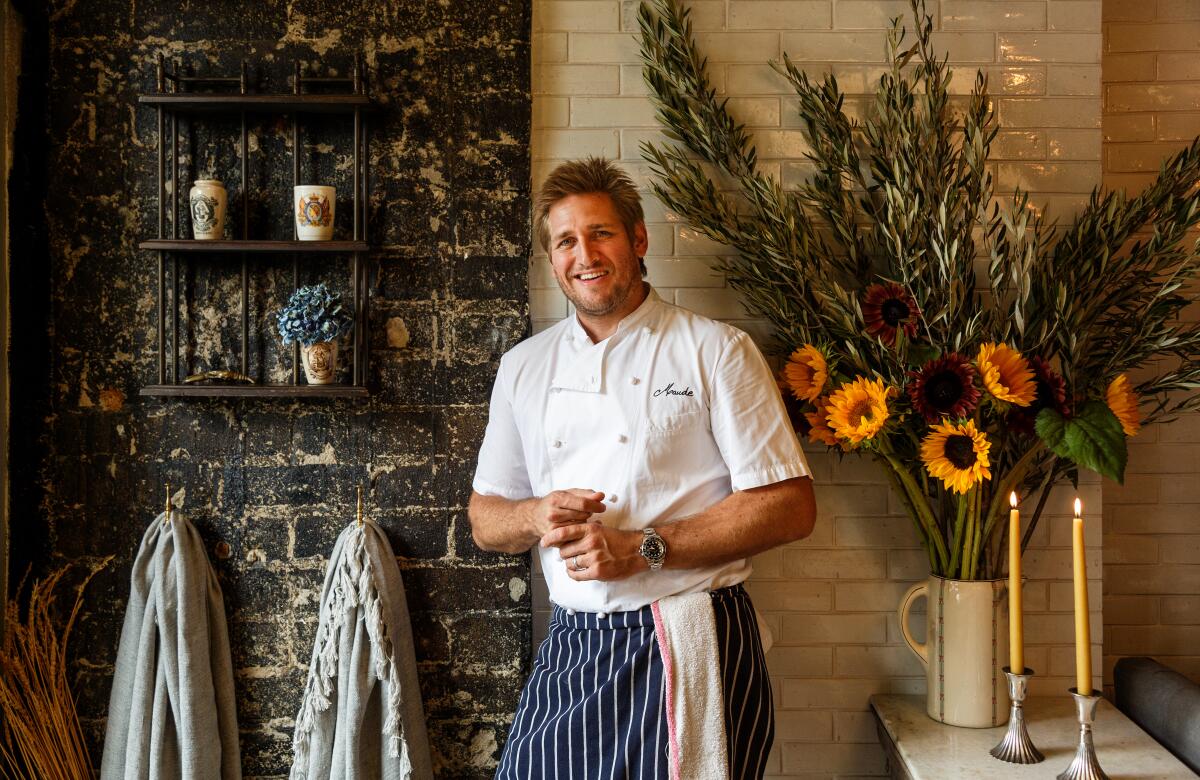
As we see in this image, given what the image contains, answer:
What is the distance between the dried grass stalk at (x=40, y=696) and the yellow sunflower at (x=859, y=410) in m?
1.91

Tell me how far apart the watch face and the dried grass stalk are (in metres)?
1.49

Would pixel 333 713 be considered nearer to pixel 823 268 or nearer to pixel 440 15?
pixel 823 268

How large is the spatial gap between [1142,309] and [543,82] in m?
1.64

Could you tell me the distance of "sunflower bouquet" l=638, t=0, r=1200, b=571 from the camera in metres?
1.99

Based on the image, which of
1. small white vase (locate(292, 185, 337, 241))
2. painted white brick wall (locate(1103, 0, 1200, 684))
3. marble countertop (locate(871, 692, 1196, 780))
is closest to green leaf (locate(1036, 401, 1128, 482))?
marble countertop (locate(871, 692, 1196, 780))

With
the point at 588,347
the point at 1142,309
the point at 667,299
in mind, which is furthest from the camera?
the point at 667,299

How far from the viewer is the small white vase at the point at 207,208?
218 cm

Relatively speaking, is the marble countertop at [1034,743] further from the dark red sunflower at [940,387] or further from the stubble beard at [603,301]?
the stubble beard at [603,301]

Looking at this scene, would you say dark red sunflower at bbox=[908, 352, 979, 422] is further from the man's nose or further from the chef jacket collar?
the man's nose

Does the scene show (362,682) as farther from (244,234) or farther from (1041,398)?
(1041,398)

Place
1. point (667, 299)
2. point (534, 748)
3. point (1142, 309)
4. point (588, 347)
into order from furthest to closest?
point (667, 299) → point (1142, 309) → point (588, 347) → point (534, 748)

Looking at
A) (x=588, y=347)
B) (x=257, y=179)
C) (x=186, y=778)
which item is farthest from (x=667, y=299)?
(x=186, y=778)

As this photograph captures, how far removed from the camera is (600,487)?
197 centimetres

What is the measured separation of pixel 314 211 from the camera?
219cm
